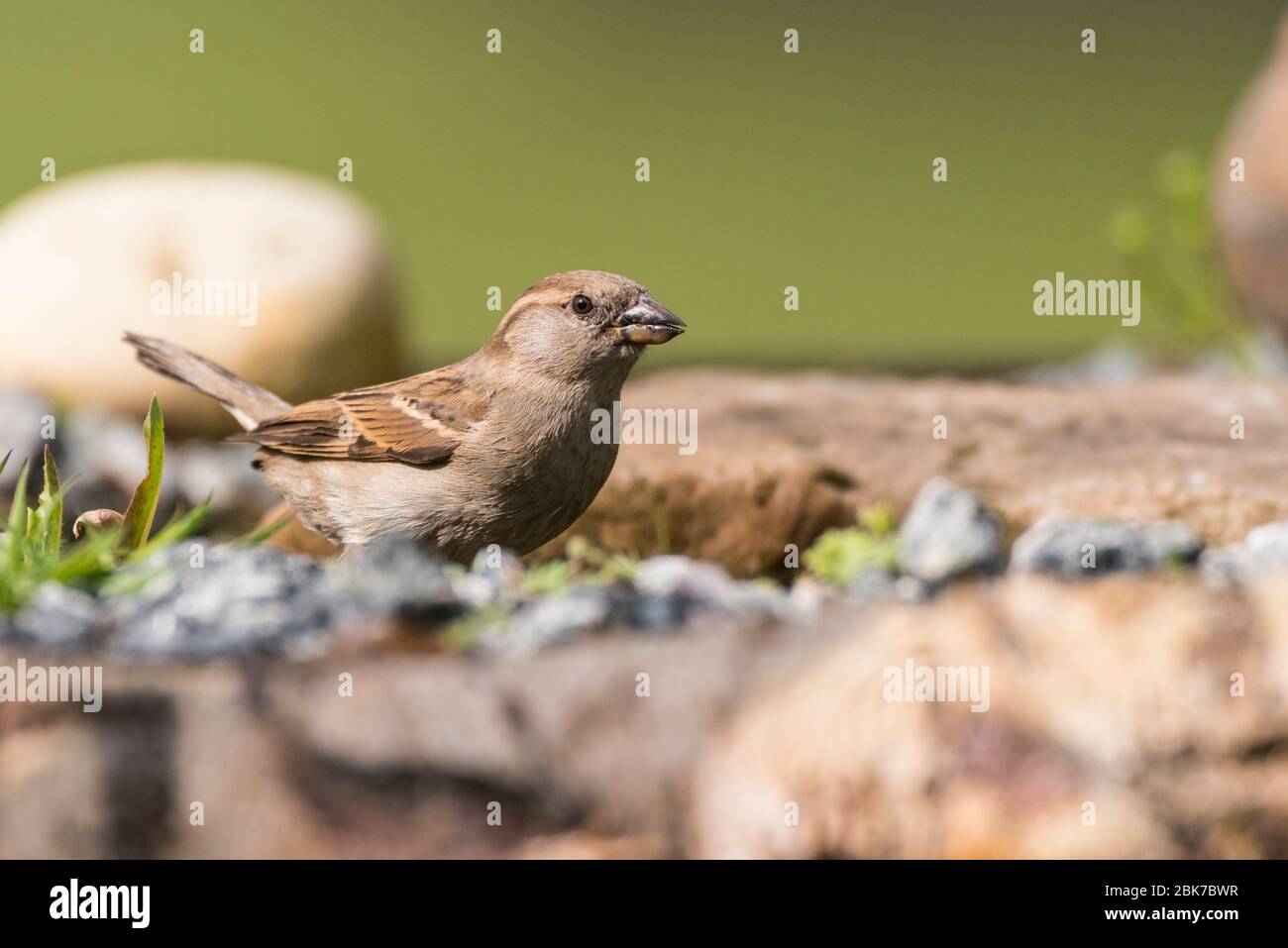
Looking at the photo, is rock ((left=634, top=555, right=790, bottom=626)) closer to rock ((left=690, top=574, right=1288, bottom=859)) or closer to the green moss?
A: the green moss

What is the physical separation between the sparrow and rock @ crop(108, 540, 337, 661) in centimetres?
59

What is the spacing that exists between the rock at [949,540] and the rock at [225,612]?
101cm

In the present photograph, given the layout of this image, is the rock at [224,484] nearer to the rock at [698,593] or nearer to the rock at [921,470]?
the rock at [921,470]

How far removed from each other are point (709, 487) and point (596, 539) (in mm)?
346

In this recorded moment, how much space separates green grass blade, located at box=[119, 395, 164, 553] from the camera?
3270mm

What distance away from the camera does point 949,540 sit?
2.71 metres

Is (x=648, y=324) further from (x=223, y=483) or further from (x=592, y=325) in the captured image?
(x=223, y=483)

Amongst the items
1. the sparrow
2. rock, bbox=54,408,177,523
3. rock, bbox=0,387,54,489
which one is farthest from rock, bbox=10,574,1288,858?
rock, bbox=0,387,54,489

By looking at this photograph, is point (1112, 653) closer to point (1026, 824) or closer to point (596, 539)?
point (1026, 824)

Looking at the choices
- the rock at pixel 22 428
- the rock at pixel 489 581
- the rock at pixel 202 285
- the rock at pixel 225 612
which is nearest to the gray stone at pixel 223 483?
the rock at pixel 202 285

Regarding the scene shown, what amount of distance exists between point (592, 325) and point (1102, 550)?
121cm
